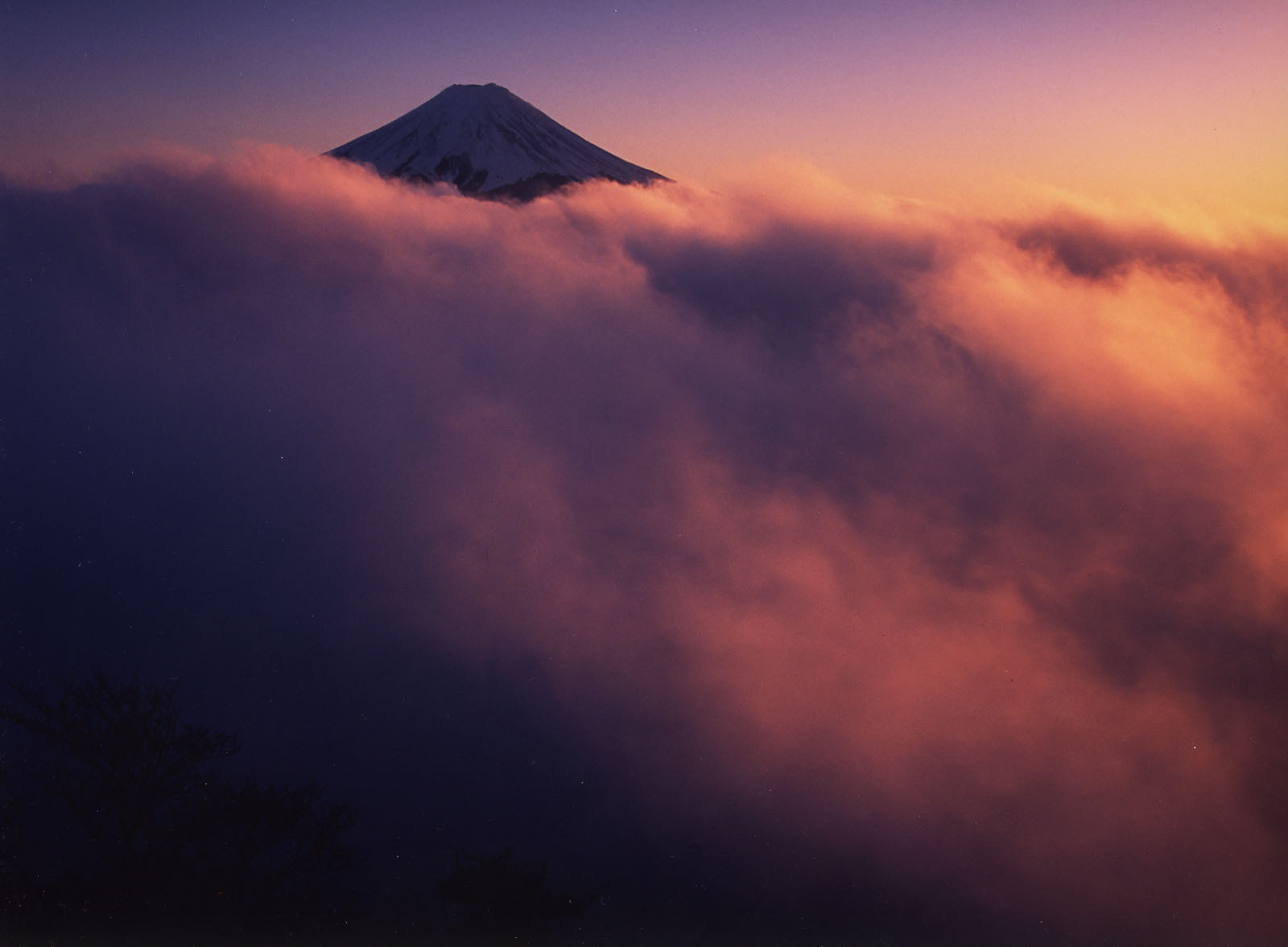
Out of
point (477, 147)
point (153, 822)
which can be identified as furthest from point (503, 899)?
point (477, 147)

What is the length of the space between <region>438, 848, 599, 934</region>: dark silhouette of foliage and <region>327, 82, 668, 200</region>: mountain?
5248cm

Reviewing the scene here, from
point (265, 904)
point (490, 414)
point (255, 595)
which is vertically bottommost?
point (265, 904)

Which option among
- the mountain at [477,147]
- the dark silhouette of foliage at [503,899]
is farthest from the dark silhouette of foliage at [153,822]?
the mountain at [477,147]

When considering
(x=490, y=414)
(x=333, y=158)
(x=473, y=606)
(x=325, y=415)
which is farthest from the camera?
(x=333, y=158)

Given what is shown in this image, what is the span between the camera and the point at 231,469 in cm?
4400

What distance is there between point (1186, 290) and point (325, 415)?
72245 mm

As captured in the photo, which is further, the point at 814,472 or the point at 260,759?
the point at 814,472

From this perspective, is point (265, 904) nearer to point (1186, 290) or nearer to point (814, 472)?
point (814, 472)

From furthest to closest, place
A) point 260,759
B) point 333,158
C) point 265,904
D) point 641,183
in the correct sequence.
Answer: point 641,183 < point 333,158 < point 260,759 < point 265,904

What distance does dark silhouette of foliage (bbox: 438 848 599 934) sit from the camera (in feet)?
33.6

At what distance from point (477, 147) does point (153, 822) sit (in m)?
55.4

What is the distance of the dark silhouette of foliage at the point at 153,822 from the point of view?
336 inches

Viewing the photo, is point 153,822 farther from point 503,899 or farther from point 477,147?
point 477,147

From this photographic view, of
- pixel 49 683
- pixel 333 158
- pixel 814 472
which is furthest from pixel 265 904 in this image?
pixel 333 158
